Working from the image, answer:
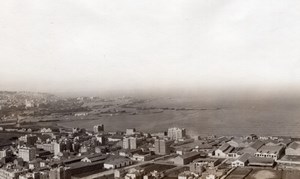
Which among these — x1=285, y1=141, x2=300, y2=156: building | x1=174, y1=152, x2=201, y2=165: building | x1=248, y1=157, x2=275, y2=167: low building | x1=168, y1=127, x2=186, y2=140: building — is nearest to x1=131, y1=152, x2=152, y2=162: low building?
x1=174, y1=152, x2=201, y2=165: building

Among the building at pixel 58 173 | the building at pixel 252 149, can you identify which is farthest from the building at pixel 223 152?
the building at pixel 58 173

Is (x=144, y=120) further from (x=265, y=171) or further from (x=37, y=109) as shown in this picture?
(x=265, y=171)

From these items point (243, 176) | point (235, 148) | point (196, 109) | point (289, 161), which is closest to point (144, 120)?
point (196, 109)

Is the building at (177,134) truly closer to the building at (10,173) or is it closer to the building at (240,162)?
the building at (240,162)

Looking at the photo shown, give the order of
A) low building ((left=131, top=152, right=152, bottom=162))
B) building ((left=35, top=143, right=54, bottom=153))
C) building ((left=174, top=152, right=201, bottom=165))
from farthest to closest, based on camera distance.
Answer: building ((left=35, top=143, right=54, bottom=153))
low building ((left=131, top=152, right=152, bottom=162))
building ((left=174, top=152, right=201, bottom=165))

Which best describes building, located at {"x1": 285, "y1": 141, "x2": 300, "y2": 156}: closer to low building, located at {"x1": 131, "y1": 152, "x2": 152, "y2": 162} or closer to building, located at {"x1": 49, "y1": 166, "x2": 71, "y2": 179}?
low building, located at {"x1": 131, "y1": 152, "x2": 152, "y2": 162}

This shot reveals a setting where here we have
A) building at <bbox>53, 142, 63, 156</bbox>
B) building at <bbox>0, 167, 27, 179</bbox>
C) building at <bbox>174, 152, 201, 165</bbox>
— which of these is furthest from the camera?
building at <bbox>53, 142, 63, 156</bbox>
